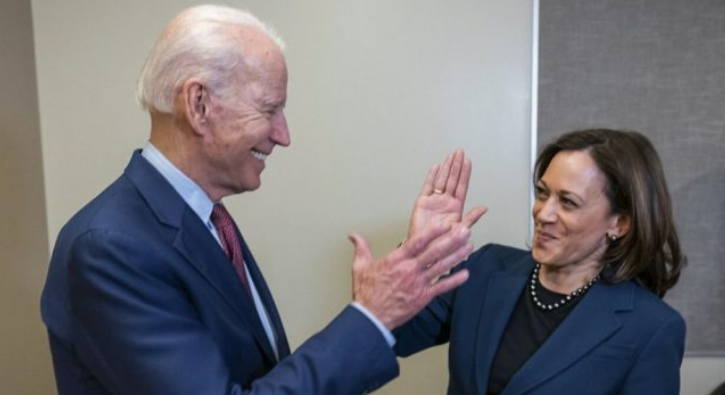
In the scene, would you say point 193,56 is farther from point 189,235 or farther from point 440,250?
point 440,250

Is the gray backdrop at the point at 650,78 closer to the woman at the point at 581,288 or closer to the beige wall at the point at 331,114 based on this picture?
the beige wall at the point at 331,114

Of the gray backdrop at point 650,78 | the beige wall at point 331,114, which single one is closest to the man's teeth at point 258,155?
the beige wall at point 331,114

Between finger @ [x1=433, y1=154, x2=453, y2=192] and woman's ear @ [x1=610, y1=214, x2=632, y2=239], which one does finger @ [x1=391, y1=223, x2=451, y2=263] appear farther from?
woman's ear @ [x1=610, y1=214, x2=632, y2=239]

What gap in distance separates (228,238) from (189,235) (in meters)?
0.18

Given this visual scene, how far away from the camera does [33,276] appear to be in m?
1.88

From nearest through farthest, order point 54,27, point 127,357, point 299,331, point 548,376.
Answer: point 127,357 → point 548,376 → point 54,27 → point 299,331

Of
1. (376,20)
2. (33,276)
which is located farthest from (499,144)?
(33,276)

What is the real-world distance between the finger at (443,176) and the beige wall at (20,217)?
1317mm

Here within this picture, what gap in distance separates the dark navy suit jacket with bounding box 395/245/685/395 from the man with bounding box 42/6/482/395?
1.38ft

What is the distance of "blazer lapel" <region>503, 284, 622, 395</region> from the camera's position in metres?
1.18

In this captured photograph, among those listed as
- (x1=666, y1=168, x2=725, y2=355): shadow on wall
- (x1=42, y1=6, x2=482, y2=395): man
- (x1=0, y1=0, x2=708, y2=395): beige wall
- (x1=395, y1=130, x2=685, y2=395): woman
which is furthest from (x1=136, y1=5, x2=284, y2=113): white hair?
(x1=666, y1=168, x2=725, y2=355): shadow on wall

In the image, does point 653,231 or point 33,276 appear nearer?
point 653,231

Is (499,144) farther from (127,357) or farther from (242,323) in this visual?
(127,357)

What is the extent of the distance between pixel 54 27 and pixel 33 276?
33.9 inches
